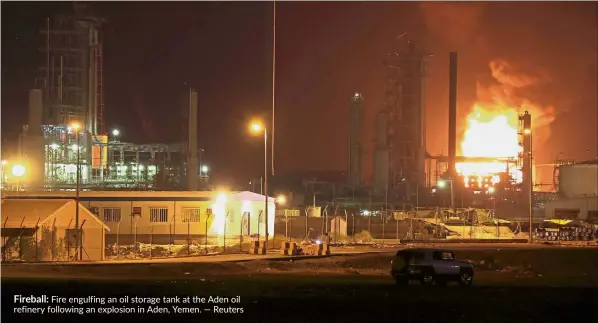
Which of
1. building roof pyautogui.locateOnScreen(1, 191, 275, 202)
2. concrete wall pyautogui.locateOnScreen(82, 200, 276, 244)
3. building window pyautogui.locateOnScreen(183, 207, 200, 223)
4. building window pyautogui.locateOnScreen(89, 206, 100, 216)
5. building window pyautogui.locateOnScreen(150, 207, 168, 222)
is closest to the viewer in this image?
building window pyautogui.locateOnScreen(89, 206, 100, 216)

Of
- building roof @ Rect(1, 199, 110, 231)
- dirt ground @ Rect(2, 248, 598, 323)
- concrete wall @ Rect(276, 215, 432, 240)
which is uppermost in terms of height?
building roof @ Rect(1, 199, 110, 231)

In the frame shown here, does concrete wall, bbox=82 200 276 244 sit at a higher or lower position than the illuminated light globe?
lower

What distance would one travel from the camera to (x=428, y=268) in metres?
29.0

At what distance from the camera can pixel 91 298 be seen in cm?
2008

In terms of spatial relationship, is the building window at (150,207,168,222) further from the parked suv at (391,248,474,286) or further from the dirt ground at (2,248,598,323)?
the parked suv at (391,248,474,286)

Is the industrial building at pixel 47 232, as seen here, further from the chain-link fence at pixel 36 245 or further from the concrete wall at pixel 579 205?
the concrete wall at pixel 579 205

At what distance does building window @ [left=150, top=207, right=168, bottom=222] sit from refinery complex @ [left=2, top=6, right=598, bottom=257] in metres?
0.07

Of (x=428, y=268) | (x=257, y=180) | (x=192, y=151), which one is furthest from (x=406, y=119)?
(x=428, y=268)

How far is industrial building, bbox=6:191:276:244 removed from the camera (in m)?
53.6

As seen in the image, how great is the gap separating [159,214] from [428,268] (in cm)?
2932

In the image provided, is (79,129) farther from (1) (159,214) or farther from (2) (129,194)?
(1) (159,214)

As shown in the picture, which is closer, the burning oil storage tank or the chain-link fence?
the chain-link fence

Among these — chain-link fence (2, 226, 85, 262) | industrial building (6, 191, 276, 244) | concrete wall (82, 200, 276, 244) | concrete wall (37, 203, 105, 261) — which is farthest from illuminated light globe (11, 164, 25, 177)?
chain-link fence (2, 226, 85, 262)

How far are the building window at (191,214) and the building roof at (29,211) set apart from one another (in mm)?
13526
